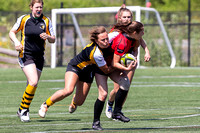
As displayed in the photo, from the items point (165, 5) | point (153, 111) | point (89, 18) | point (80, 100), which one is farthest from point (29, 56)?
point (165, 5)

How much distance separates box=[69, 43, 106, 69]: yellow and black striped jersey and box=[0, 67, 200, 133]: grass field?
104cm

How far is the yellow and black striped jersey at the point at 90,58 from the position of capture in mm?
8312

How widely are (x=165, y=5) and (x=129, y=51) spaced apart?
3952cm

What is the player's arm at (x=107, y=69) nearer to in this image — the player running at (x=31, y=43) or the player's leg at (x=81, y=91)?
the player's leg at (x=81, y=91)

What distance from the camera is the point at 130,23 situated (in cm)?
912

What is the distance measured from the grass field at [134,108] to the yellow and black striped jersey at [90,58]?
1039mm

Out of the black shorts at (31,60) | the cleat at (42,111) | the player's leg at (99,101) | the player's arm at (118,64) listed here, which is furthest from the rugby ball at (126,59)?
the black shorts at (31,60)

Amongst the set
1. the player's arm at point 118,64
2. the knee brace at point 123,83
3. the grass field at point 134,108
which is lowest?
the grass field at point 134,108

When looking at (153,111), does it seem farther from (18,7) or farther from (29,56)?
(18,7)

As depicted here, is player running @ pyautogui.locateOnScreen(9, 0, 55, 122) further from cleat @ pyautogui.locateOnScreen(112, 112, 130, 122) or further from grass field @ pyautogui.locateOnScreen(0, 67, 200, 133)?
cleat @ pyautogui.locateOnScreen(112, 112, 130, 122)

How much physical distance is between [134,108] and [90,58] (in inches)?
124

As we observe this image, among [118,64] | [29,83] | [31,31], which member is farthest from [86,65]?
[31,31]

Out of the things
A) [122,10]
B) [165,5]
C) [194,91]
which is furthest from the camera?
[165,5]

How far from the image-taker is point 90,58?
8461 mm
